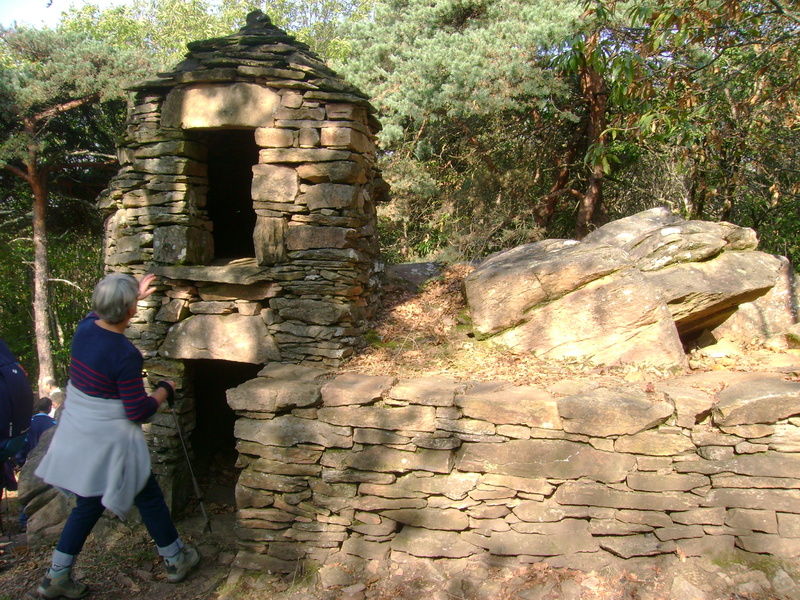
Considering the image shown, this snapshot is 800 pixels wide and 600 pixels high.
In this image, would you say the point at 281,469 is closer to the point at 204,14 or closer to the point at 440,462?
the point at 440,462

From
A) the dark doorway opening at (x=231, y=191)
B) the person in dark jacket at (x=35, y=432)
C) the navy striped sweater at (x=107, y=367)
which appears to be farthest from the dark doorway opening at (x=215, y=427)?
the navy striped sweater at (x=107, y=367)

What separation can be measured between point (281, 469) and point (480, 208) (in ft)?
23.2

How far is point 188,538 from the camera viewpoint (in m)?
4.58

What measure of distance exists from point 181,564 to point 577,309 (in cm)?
344

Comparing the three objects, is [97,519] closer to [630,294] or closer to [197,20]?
[630,294]

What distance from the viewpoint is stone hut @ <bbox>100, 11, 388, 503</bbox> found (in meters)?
4.45

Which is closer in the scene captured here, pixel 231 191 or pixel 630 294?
pixel 630 294

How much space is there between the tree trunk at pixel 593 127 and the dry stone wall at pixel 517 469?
5.53 m

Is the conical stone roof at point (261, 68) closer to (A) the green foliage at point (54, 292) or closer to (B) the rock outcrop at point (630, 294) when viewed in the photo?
(B) the rock outcrop at point (630, 294)

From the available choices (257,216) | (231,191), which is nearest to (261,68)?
(257,216)

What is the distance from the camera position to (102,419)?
10.5 ft

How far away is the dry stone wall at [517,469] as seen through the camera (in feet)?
10.8

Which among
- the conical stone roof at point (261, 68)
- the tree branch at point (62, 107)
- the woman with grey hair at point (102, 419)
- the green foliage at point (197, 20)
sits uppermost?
the green foliage at point (197, 20)

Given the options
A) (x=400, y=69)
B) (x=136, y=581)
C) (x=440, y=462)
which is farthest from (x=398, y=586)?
(x=400, y=69)
